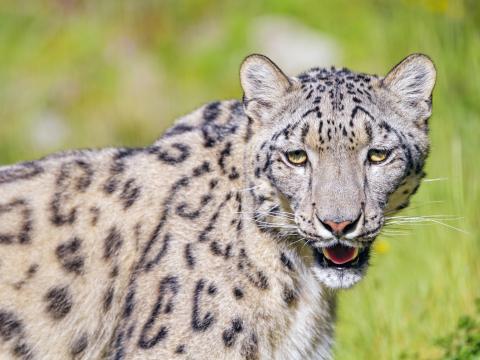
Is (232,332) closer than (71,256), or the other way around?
(232,332)

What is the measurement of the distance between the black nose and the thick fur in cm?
4

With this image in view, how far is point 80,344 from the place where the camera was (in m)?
6.67

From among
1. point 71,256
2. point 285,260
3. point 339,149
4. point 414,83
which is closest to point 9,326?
point 71,256

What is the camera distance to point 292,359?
253 inches

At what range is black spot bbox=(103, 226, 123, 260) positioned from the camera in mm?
6684

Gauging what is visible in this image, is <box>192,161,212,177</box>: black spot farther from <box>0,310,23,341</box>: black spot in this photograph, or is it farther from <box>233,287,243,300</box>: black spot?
<box>0,310,23,341</box>: black spot

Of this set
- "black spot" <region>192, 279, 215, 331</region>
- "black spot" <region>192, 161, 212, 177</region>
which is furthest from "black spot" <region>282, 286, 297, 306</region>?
"black spot" <region>192, 161, 212, 177</region>

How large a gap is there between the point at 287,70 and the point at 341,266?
36.5 feet

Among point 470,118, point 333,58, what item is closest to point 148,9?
point 333,58

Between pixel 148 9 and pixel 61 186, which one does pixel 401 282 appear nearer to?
pixel 61 186

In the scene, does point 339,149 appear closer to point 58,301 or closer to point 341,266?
point 341,266

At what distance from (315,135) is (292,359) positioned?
141 centimetres

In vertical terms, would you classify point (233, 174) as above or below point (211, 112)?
below

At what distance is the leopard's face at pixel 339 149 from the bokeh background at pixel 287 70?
1.91 meters
